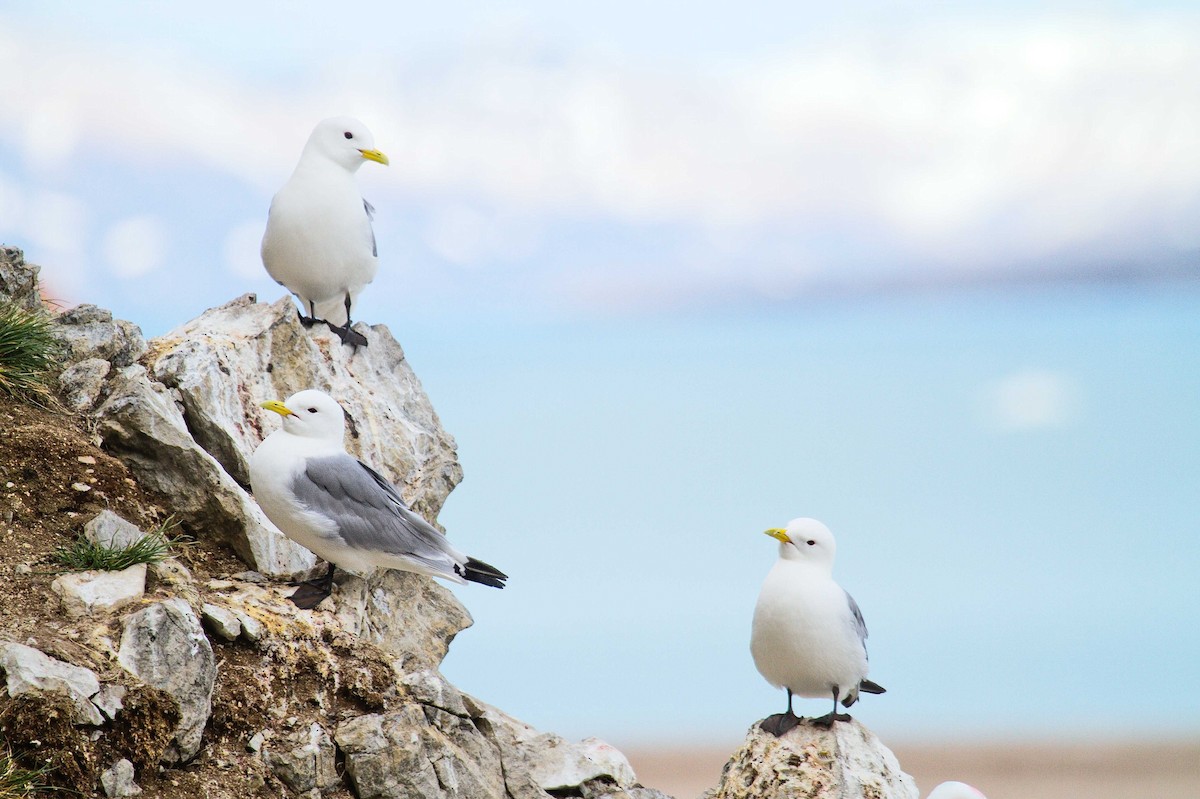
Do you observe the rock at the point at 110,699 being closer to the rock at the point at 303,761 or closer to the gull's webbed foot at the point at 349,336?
the rock at the point at 303,761

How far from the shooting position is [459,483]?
38.0 feet

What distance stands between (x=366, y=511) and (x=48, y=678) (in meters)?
2.33

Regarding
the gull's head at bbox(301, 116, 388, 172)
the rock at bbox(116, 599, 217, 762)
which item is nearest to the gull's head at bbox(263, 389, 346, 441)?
the rock at bbox(116, 599, 217, 762)

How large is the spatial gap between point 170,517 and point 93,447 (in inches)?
31.0

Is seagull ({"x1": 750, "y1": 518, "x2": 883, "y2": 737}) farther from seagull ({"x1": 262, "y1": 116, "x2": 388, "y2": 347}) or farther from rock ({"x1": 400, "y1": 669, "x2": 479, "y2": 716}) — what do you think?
seagull ({"x1": 262, "y1": 116, "x2": 388, "y2": 347})

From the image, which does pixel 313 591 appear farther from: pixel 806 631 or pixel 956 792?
pixel 956 792

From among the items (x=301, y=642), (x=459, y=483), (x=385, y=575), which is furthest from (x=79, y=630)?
(x=459, y=483)

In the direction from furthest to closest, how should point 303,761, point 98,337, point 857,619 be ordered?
point 98,337 → point 857,619 → point 303,761

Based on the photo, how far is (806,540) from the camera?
874 centimetres

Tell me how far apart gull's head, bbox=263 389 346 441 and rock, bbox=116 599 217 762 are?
5.02 feet

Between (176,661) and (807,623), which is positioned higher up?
(807,623)

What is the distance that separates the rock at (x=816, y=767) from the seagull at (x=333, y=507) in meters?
2.10

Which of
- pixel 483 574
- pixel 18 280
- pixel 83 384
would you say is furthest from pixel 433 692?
pixel 18 280

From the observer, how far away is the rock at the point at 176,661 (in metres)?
7.84
